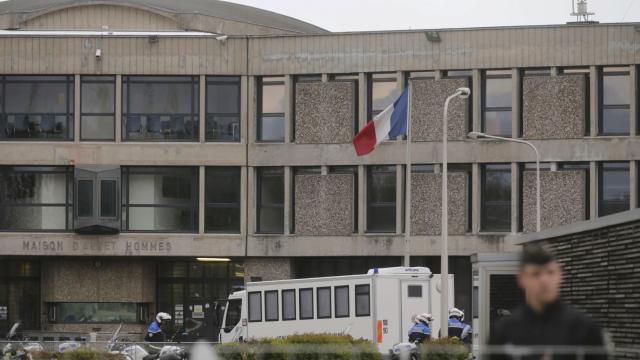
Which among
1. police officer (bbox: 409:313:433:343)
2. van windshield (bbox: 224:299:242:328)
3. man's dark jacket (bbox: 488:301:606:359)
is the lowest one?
van windshield (bbox: 224:299:242:328)

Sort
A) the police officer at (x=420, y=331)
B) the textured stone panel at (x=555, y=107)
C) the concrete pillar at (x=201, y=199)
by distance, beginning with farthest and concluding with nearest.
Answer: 1. the concrete pillar at (x=201, y=199)
2. the textured stone panel at (x=555, y=107)
3. the police officer at (x=420, y=331)

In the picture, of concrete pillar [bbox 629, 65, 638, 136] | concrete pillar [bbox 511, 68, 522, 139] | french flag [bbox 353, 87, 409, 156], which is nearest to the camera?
french flag [bbox 353, 87, 409, 156]

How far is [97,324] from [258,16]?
53.6ft

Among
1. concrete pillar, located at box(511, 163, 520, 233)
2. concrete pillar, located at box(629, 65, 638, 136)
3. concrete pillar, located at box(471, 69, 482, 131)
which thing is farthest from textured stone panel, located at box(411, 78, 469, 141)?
concrete pillar, located at box(629, 65, 638, 136)

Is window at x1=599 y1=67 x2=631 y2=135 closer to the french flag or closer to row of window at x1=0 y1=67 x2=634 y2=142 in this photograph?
row of window at x1=0 y1=67 x2=634 y2=142

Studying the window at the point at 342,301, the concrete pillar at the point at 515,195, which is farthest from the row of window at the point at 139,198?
the window at the point at 342,301

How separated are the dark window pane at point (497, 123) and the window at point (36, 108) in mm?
14917

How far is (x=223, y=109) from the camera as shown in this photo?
51.1 meters

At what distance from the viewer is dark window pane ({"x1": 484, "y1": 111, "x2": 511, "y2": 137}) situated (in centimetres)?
4906

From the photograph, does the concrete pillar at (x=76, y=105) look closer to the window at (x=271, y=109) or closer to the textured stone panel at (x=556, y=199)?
the window at (x=271, y=109)

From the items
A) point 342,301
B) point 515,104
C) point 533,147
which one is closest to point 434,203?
point 515,104

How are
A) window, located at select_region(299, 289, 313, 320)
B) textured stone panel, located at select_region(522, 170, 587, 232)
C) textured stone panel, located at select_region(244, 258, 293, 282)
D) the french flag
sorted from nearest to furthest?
window, located at select_region(299, 289, 313, 320)
the french flag
textured stone panel, located at select_region(522, 170, 587, 232)
textured stone panel, located at select_region(244, 258, 293, 282)

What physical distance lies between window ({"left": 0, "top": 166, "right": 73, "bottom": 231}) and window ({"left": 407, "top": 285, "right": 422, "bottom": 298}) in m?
19.1

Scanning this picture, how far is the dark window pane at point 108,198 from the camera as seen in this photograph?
50.4 metres
